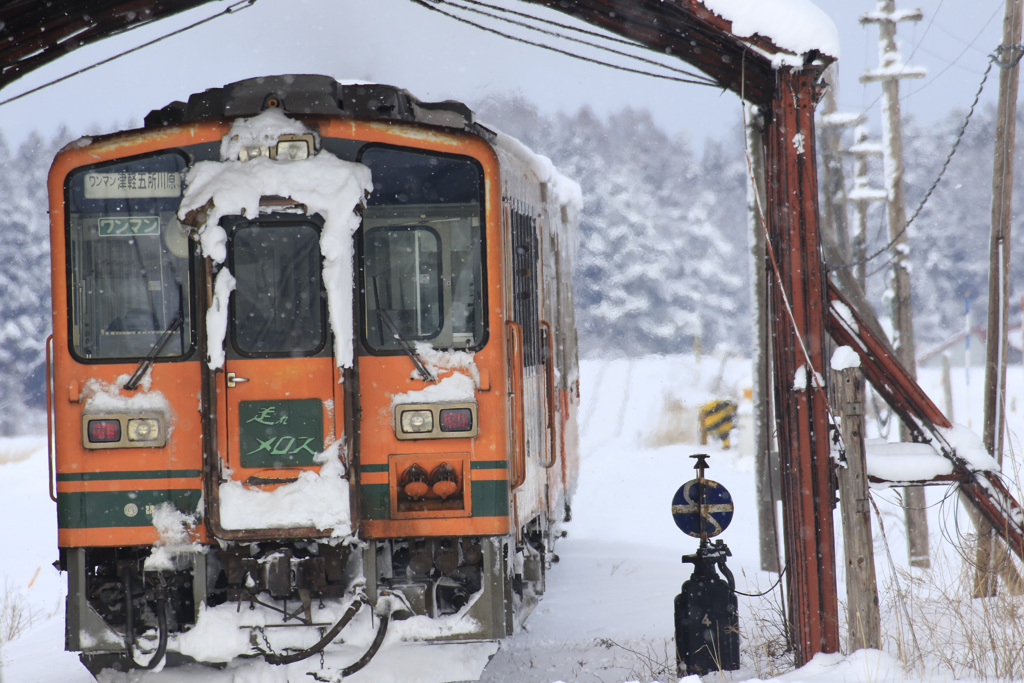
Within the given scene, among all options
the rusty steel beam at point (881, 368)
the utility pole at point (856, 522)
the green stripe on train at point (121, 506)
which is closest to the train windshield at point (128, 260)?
the green stripe on train at point (121, 506)

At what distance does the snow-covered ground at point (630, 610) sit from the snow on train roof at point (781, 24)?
256cm

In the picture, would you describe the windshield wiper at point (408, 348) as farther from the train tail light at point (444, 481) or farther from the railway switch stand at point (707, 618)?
the railway switch stand at point (707, 618)

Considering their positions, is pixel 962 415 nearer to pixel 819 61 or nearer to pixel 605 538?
pixel 605 538

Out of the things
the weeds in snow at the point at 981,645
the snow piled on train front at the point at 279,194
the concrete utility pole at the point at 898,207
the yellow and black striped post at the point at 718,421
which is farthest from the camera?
the yellow and black striped post at the point at 718,421

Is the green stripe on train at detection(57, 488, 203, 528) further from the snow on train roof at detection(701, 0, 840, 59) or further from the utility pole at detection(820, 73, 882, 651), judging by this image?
the snow on train roof at detection(701, 0, 840, 59)

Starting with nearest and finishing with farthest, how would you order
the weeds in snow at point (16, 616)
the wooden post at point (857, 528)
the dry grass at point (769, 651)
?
the wooden post at point (857, 528)
the dry grass at point (769, 651)
the weeds in snow at point (16, 616)

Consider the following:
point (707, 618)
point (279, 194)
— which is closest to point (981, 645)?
point (707, 618)

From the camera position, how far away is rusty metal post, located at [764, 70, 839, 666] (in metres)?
5.68

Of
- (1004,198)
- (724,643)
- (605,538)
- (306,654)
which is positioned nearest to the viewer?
(306,654)

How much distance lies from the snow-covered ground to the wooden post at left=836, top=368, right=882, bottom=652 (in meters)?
0.14

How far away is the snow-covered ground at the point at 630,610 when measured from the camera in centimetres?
525

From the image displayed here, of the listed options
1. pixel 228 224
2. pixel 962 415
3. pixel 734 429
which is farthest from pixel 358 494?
pixel 962 415

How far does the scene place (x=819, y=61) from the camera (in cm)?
555

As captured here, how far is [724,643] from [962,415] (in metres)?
24.6
